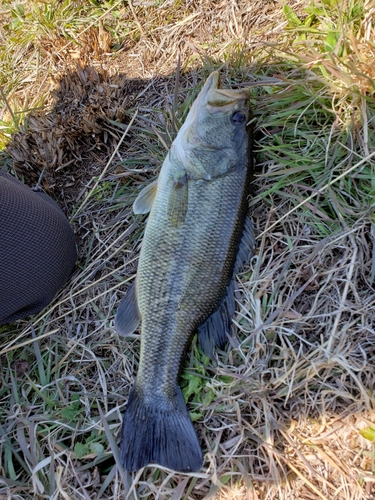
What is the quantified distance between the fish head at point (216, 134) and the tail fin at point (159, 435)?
4.73 ft

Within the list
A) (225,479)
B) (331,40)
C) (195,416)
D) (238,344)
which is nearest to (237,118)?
(331,40)

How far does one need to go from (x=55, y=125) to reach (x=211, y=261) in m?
1.85

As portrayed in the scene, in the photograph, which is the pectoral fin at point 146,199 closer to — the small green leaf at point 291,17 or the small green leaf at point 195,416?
the small green leaf at point 195,416

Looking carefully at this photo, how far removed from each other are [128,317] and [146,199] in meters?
0.83

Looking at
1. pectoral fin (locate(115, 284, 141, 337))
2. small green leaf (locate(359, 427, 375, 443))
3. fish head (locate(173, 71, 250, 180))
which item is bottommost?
small green leaf (locate(359, 427, 375, 443))

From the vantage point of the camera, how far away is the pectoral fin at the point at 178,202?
98.2 inches

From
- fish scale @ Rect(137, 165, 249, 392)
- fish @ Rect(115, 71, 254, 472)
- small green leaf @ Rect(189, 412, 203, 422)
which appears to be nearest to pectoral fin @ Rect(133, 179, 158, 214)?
fish @ Rect(115, 71, 254, 472)

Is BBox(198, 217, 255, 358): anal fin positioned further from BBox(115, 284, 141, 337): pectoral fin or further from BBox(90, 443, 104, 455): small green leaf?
BBox(90, 443, 104, 455): small green leaf

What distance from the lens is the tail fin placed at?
92.0 inches

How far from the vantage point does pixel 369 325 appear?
2385mm

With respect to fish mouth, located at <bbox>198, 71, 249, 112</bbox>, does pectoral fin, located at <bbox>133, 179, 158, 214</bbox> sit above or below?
below

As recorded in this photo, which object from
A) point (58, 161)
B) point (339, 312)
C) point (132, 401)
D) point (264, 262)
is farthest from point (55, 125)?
point (339, 312)

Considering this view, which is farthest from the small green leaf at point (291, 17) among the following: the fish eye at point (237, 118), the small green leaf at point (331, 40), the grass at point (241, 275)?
the fish eye at point (237, 118)

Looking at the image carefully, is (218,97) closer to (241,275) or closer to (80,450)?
(241,275)
